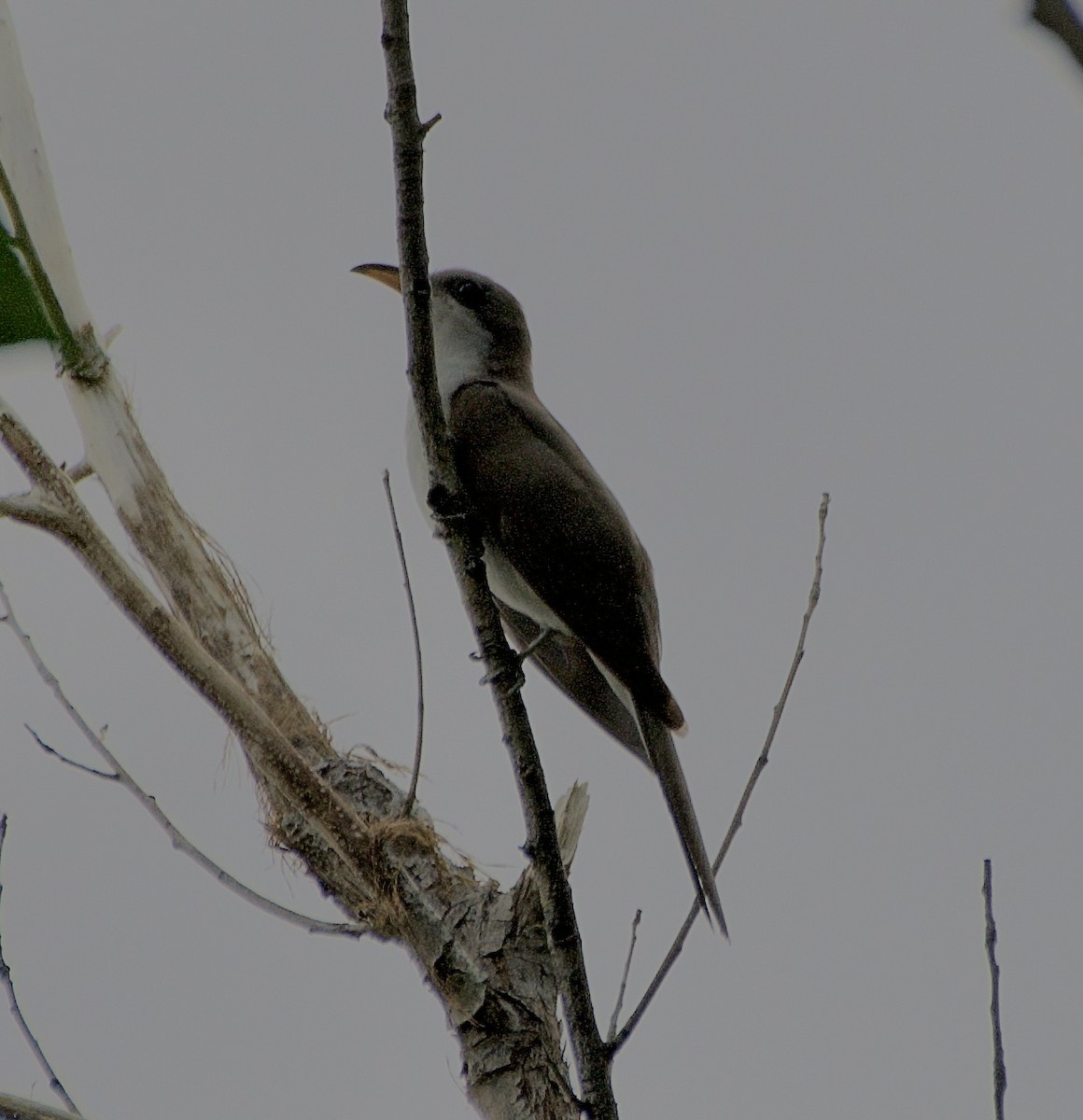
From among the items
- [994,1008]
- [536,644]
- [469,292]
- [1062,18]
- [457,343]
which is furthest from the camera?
[469,292]

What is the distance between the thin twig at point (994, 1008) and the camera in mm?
2174

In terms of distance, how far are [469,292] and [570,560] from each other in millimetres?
1386

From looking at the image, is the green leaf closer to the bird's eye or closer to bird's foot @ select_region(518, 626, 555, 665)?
bird's foot @ select_region(518, 626, 555, 665)

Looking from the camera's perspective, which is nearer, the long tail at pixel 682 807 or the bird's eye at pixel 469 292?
the long tail at pixel 682 807

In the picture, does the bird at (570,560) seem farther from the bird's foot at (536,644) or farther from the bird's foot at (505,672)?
the bird's foot at (505,672)

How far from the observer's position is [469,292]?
16.8ft

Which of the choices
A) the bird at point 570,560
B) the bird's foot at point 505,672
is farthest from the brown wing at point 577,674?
the bird's foot at point 505,672

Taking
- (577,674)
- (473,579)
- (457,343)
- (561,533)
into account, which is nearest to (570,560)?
(561,533)

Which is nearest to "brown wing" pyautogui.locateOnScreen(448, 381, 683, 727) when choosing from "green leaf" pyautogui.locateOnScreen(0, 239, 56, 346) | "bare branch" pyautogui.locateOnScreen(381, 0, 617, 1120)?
"bare branch" pyautogui.locateOnScreen(381, 0, 617, 1120)

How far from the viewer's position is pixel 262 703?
5.06 meters

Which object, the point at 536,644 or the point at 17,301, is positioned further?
the point at 536,644

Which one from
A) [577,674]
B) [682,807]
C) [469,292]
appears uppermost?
[469,292]

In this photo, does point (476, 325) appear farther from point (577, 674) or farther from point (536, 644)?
point (536, 644)

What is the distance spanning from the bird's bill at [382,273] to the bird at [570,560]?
0.56 m
